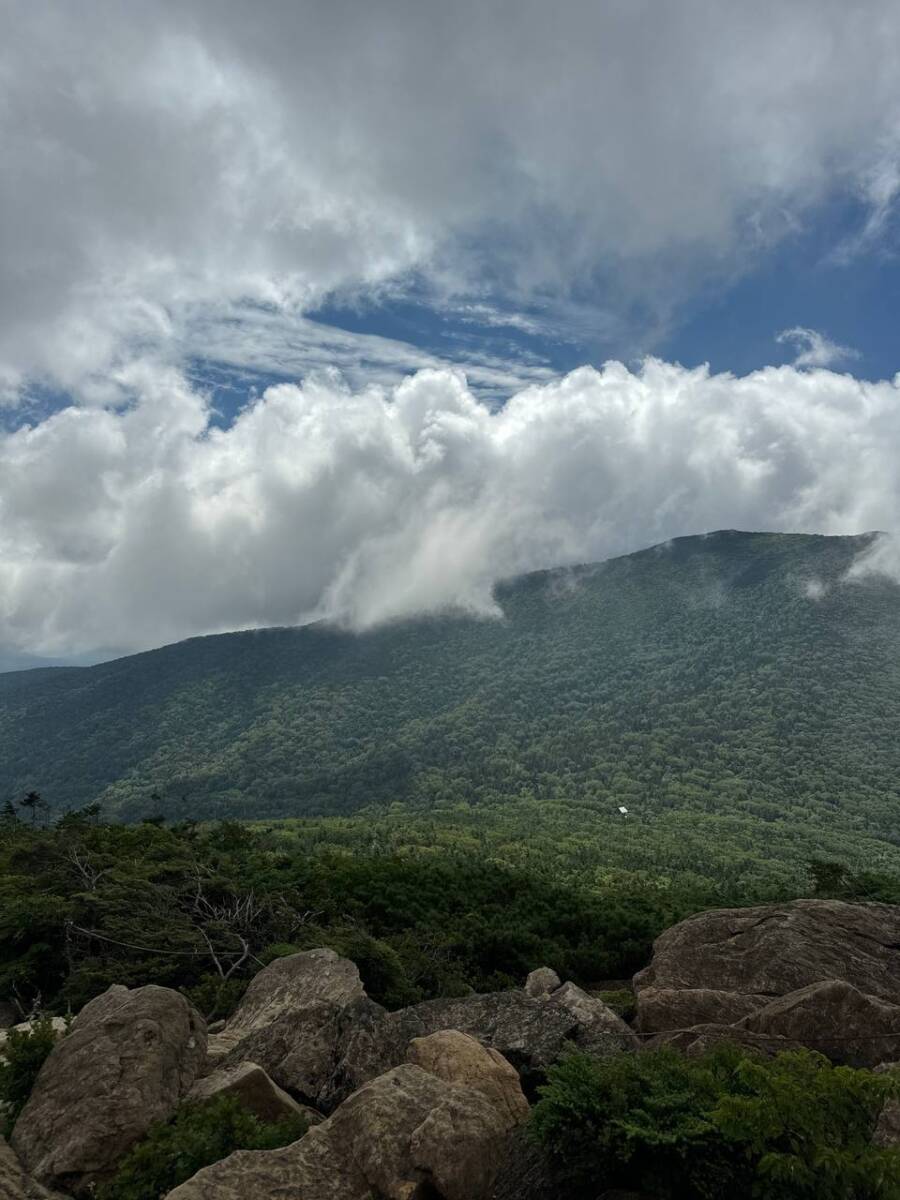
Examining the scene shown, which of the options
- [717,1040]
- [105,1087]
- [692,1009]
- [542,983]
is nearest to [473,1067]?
[717,1040]

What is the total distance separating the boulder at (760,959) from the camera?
61.4 feet

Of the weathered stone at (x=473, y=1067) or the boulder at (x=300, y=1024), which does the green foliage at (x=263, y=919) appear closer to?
the boulder at (x=300, y=1024)

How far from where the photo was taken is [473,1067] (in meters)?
13.1

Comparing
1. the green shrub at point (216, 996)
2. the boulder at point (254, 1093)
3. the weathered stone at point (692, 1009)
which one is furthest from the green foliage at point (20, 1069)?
the weathered stone at point (692, 1009)

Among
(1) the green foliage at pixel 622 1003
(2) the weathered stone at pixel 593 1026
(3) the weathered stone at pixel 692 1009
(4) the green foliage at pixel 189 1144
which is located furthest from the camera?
(1) the green foliage at pixel 622 1003

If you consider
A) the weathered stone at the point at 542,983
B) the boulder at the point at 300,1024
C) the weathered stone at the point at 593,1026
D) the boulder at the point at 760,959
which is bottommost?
the weathered stone at the point at 542,983

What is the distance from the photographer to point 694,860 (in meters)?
130

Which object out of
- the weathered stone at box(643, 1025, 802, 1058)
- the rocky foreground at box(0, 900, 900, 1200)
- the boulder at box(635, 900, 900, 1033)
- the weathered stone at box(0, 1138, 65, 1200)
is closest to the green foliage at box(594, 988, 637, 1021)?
the boulder at box(635, 900, 900, 1033)

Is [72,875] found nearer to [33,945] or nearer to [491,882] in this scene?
[33,945]

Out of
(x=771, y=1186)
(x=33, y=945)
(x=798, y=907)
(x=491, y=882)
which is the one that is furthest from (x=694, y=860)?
(x=771, y=1186)

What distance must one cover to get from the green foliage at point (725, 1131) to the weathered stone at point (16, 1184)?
23.7ft

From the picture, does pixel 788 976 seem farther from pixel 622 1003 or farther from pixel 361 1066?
pixel 361 1066

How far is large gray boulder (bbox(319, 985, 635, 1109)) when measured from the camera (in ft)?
45.5

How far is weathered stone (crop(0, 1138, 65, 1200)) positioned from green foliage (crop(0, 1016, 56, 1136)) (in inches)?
79.0
